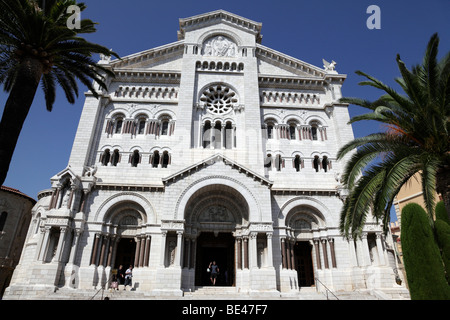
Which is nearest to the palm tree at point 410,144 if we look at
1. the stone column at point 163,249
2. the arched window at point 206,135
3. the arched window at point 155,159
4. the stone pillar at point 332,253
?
the stone pillar at point 332,253

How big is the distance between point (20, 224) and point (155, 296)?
23.3 meters

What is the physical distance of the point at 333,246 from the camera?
21719 millimetres

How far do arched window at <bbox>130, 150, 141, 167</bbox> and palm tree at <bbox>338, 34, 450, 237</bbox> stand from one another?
1710 cm

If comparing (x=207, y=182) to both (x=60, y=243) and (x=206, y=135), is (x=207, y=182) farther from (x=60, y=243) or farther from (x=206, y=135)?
(x=60, y=243)

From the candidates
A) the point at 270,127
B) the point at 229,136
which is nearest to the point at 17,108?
the point at 229,136

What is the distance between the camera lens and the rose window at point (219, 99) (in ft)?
88.0

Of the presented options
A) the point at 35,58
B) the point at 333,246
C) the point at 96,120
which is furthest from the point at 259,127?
the point at 35,58

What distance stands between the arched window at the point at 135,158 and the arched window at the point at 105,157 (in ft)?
6.33

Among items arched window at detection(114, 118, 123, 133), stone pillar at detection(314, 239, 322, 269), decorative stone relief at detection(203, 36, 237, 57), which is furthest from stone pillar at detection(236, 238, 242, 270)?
decorative stone relief at detection(203, 36, 237, 57)

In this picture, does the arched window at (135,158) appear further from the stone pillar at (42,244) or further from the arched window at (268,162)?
the arched window at (268,162)

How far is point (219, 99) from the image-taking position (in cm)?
2739

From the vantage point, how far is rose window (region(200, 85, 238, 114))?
88.0ft

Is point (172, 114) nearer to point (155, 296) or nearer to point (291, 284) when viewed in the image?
point (155, 296)

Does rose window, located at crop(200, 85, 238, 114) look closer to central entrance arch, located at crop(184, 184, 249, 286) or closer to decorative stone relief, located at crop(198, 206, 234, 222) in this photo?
central entrance arch, located at crop(184, 184, 249, 286)
